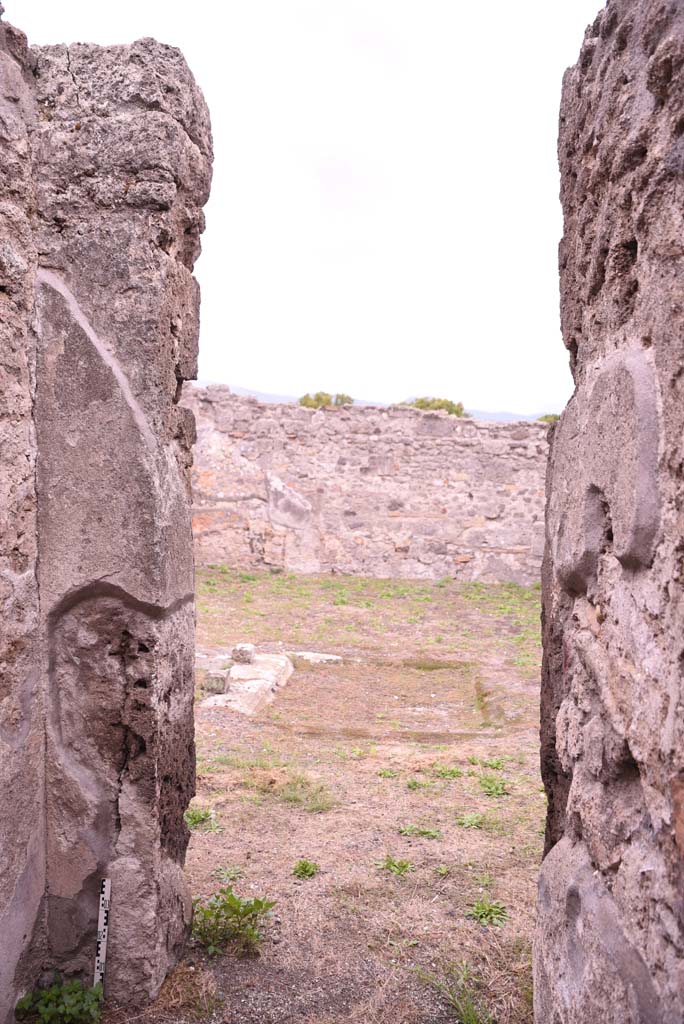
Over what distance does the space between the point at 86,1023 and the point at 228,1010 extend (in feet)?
1.40

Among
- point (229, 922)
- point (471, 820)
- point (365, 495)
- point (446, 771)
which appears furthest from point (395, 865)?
point (365, 495)

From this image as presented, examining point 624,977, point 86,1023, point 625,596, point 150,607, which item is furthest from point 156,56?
point 86,1023

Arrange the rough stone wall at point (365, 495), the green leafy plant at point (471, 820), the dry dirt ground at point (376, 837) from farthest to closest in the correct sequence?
the rough stone wall at point (365, 495) < the green leafy plant at point (471, 820) < the dry dirt ground at point (376, 837)

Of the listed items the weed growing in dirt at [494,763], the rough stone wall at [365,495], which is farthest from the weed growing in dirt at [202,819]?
the rough stone wall at [365,495]

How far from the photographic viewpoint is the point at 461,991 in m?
2.80

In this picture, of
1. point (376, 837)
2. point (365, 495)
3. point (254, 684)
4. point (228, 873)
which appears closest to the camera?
point (228, 873)

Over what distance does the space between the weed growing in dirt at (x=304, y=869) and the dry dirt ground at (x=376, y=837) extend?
3cm

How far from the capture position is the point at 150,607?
259 cm

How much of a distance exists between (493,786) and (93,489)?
306cm

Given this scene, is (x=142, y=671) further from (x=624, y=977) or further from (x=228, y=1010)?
(x=624, y=977)

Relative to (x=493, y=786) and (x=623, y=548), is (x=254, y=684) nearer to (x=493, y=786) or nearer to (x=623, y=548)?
(x=493, y=786)

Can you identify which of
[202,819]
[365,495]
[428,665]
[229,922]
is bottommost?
[428,665]

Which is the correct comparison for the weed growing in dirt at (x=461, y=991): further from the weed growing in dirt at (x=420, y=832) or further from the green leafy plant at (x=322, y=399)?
the green leafy plant at (x=322, y=399)

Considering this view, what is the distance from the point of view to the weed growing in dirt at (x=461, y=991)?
8.68 ft
